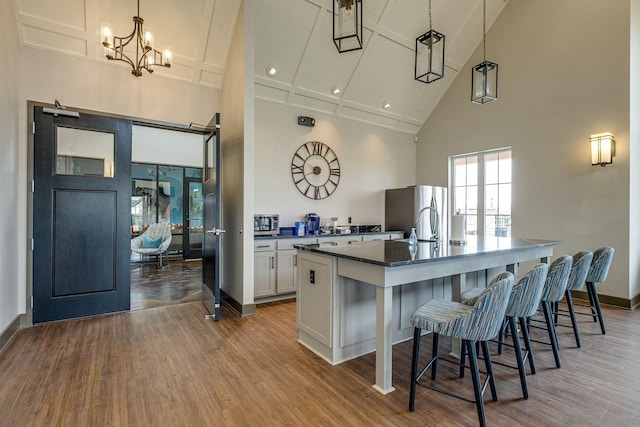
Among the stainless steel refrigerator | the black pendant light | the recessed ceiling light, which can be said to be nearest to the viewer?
the black pendant light

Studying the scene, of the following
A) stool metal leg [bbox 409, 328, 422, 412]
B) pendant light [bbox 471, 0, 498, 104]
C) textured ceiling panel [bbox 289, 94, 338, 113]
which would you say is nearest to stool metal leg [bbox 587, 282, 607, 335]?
pendant light [bbox 471, 0, 498, 104]

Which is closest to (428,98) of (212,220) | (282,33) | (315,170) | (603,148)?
(315,170)

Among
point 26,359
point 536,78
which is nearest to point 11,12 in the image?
point 26,359

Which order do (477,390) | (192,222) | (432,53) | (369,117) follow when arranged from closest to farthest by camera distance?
(477,390) < (432,53) < (369,117) < (192,222)

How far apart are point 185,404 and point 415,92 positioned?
6.09m

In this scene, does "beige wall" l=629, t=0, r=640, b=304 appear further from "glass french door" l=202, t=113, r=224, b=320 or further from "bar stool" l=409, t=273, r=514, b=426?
"glass french door" l=202, t=113, r=224, b=320

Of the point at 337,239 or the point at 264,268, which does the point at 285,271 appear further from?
the point at 337,239

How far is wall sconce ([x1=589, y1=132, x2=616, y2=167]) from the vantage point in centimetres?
420

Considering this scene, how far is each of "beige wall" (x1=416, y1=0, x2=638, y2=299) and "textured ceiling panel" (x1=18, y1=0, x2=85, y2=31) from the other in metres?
6.02

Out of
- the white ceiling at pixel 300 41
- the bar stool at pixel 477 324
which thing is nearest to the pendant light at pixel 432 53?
the bar stool at pixel 477 324

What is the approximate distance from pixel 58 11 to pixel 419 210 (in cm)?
561

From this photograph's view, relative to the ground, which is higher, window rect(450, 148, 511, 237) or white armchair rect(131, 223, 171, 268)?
window rect(450, 148, 511, 237)

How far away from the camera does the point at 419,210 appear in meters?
5.76

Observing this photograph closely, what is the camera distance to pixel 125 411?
200 cm
